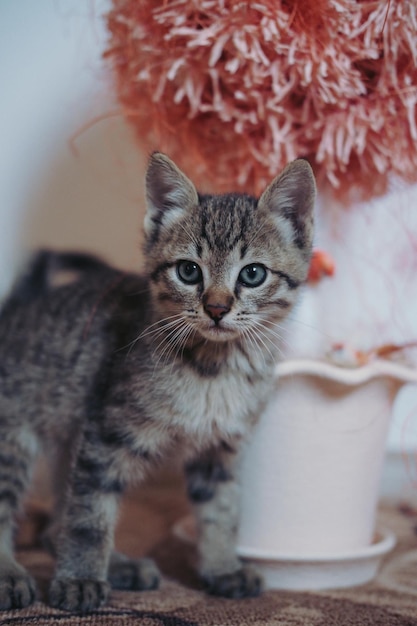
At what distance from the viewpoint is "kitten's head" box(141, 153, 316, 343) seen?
36.1 inches

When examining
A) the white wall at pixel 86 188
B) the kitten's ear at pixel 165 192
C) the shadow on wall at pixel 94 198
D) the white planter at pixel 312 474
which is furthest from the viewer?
the shadow on wall at pixel 94 198

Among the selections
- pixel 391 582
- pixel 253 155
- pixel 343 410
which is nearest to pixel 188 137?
pixel 253 155

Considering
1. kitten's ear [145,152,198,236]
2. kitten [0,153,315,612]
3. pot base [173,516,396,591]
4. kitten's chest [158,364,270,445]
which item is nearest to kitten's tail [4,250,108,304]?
kitten [0,153,315,612]

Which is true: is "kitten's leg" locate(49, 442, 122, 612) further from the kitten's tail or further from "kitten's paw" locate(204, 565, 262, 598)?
the kitten's tail

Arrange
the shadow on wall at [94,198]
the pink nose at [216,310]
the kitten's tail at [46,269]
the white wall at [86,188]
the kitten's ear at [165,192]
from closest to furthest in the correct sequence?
1. the pink nose at [216,310]
2. the kitten's ear at [165,192]
3. the kitten's tail at [46,269]
4. the white wall at [86,188]
5. the shadow on wall at [94,198]

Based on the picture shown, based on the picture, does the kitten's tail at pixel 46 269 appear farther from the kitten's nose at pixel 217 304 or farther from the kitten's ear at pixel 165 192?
the kitten's nose at pixel 217 304

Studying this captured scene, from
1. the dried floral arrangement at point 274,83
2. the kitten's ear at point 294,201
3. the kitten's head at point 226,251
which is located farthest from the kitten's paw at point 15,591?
the dried floral arrangement at point 274,83

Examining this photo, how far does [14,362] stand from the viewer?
1181 mm

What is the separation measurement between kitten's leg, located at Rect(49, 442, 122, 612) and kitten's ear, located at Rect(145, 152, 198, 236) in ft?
1.21

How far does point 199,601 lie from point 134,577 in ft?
0.41

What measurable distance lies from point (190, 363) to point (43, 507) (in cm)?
76

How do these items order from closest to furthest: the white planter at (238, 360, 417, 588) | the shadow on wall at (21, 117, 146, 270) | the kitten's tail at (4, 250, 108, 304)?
the white planter at (238, 360, 417, 588) < the kitten's tail at (4, 250, 108, 304) < the shadow on wall at (21, 117, 146, 270)

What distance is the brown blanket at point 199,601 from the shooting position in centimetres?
90

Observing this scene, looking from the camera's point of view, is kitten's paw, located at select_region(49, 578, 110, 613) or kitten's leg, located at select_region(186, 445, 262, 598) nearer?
kitten's paw, located at select_region(49, 578, 110, 613)
